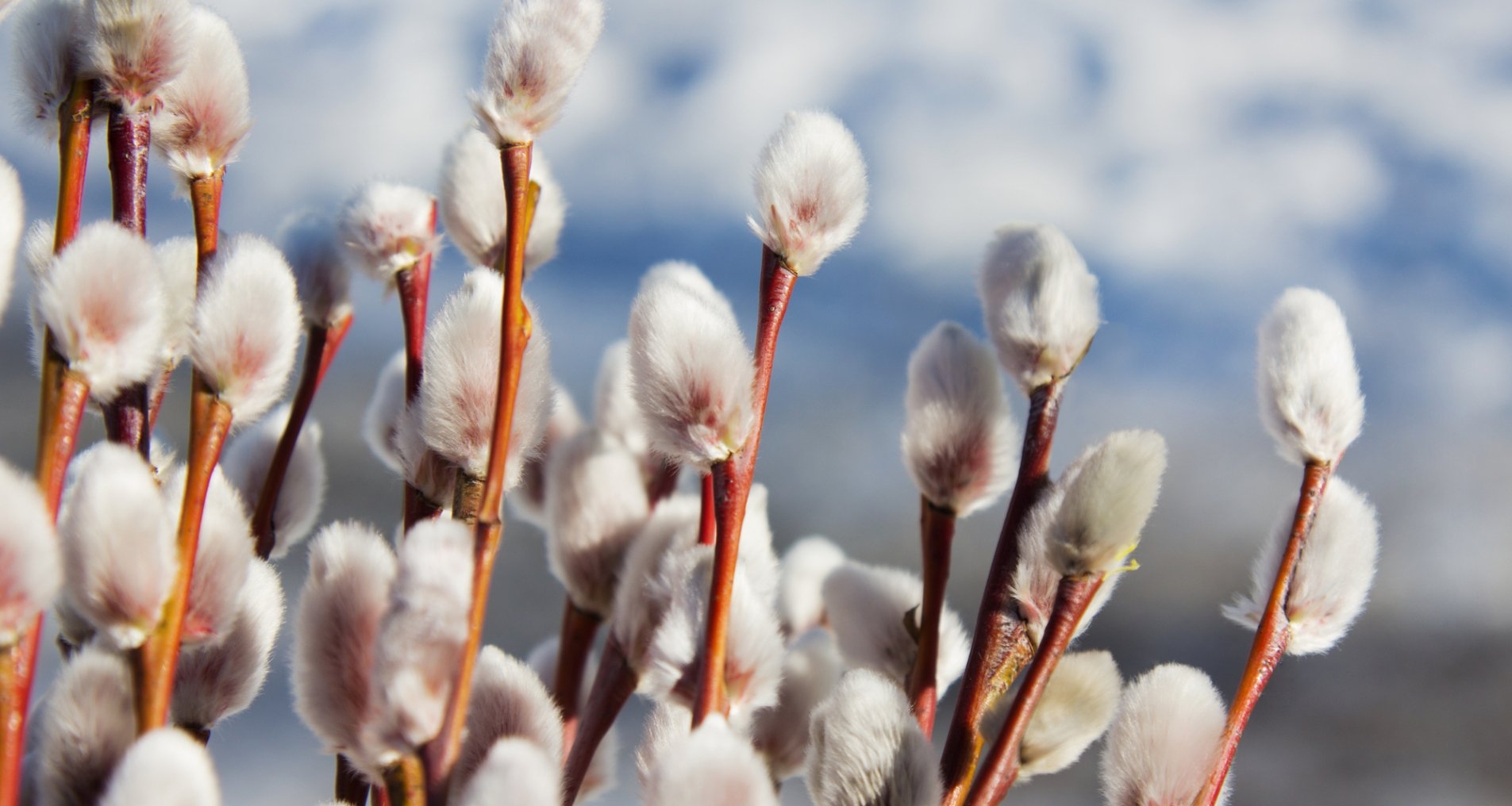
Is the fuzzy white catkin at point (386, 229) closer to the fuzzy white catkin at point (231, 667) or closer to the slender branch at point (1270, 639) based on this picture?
the fuzzy white catkin at point (231, 667)

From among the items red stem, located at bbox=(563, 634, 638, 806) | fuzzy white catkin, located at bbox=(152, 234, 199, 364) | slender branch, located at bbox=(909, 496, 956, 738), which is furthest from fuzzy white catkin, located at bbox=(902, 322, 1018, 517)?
fuzzy white catkin, located at bbox=(152, 234, 199, 364)

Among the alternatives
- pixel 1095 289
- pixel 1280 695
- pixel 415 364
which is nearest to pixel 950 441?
pixel 1095 289

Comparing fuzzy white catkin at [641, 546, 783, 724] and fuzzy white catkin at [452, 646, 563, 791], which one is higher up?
fuzzy white catkin at [641, 546, 783, 724]

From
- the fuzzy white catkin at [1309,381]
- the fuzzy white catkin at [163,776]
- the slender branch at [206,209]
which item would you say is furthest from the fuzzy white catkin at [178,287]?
the fuzzy white catkin at [1309,381]

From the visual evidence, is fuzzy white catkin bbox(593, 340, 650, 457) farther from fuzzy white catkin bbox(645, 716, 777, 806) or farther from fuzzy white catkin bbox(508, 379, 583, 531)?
fuzzy white catkin bbox(645, 716, 777, 806)

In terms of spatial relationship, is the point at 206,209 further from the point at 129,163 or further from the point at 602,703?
the point at 602,703

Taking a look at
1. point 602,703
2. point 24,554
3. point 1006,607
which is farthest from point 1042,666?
point 24,554
